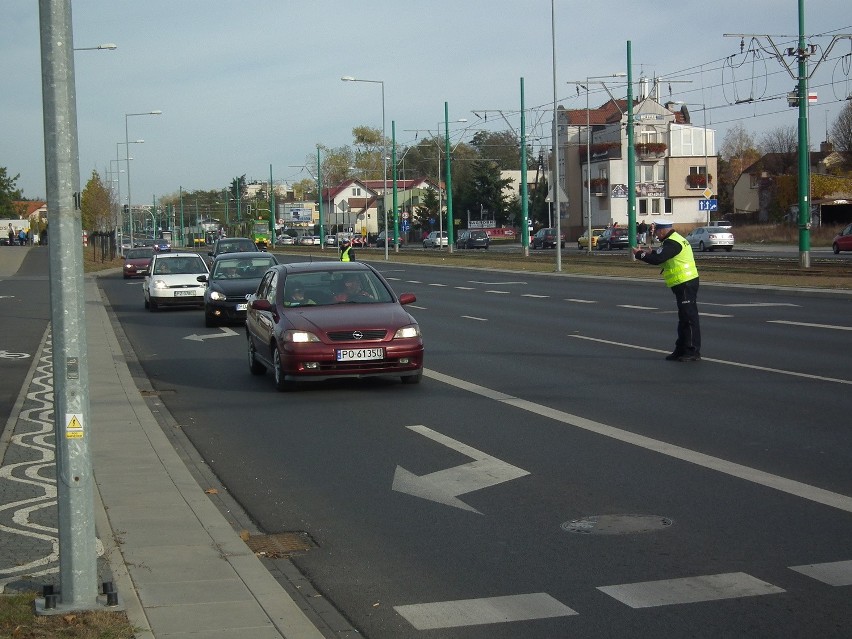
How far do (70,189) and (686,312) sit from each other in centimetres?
1104

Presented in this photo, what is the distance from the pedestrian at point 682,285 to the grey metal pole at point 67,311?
10.7m

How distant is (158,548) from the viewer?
6.66 m

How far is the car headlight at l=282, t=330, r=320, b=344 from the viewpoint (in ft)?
42.9

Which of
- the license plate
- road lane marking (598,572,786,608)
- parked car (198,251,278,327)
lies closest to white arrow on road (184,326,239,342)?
parked car (198,251,278,327)

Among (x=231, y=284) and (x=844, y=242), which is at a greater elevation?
(x=844, y=242)

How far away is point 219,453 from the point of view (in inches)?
398

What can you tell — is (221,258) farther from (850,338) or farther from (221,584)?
(221,584)

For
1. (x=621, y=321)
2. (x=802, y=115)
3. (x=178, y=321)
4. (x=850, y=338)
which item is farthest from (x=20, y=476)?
(x=802, y=115)

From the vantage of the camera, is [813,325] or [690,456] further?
[813,325]

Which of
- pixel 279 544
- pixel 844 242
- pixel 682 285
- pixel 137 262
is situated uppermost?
pixel 844 242

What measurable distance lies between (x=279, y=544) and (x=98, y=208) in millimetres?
81150

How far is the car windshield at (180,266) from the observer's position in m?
30.3

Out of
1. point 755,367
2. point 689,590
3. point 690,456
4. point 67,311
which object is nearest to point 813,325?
point 755,367

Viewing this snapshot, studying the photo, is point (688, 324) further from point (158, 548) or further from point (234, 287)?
point (234, 287)
